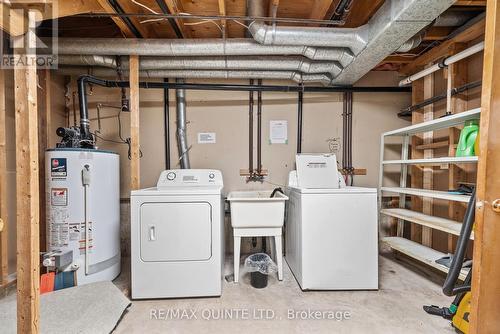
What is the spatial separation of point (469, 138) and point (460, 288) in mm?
1502

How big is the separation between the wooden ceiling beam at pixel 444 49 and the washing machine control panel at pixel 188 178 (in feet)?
8.74

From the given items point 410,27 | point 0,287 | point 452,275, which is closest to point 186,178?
point 0,287

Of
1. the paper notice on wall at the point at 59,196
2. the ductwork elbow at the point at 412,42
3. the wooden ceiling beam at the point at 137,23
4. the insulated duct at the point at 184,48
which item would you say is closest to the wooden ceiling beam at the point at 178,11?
the insulated duct at the point at 184,48

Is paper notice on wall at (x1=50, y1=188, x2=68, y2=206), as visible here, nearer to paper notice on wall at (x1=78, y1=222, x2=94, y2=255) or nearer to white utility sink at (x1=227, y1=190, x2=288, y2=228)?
paper notice on wall at (x1=78, y1=222, x2=94, y2=255)

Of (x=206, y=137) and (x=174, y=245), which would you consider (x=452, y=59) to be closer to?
(x=206, y=137)

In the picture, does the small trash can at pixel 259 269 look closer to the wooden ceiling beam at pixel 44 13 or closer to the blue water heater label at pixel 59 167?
the blue water heater label at pixel 59 167

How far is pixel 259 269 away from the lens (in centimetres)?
215

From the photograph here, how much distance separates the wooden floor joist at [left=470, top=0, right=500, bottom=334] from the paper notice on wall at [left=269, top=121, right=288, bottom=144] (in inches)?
87.2

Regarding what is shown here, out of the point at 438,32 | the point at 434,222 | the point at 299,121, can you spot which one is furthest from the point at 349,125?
the point at 434,222

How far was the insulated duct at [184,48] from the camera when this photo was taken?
2.16 m

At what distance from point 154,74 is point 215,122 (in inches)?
34.4

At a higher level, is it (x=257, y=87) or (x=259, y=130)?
(x=257, y=87)

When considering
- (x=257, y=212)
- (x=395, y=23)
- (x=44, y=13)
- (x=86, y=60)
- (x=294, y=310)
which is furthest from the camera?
(x=86, y=60)

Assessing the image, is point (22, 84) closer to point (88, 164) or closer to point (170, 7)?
point (88, 164)
